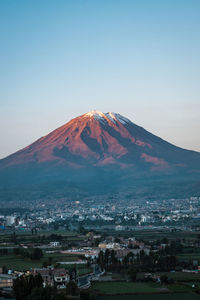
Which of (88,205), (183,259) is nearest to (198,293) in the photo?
(183,259)

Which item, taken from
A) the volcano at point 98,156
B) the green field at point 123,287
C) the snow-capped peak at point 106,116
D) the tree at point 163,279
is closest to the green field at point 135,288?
the green field at point 123,287

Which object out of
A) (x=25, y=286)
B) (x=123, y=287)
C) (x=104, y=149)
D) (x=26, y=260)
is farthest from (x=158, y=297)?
(x=104, y=149)

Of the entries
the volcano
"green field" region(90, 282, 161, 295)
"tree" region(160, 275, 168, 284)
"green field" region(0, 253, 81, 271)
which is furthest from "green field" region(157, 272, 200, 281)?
Answer: the volcano

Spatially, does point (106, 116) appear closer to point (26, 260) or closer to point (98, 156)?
point (98, 156)

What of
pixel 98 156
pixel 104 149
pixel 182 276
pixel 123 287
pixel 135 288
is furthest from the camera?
pixel 104 149

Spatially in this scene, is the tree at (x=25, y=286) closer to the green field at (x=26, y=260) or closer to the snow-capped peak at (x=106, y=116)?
the green field at (x=26, y=260)

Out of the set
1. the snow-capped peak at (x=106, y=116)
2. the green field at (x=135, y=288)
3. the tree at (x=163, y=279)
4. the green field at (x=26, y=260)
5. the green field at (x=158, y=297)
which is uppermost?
the snow-capped peak at (x=106, y=116)

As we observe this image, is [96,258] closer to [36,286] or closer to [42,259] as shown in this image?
[42,259]

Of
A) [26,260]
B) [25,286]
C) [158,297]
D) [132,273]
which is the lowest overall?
[158,297]
